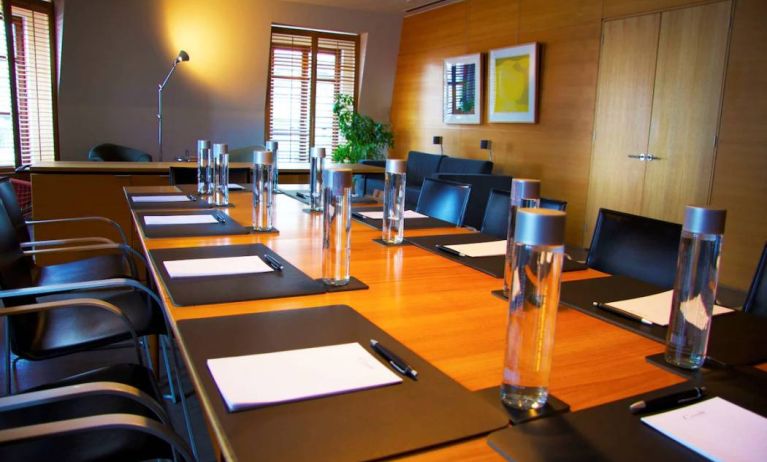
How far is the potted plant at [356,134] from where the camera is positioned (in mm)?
8125

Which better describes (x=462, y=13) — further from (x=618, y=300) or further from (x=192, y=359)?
(x=192, y=359)

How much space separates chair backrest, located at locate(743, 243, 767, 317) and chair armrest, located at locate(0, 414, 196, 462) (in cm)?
143

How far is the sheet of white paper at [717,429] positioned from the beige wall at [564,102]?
3.95 m

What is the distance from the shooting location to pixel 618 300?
139 cm

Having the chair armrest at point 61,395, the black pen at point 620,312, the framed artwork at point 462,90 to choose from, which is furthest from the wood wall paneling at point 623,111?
the chair armrest at point 61,395

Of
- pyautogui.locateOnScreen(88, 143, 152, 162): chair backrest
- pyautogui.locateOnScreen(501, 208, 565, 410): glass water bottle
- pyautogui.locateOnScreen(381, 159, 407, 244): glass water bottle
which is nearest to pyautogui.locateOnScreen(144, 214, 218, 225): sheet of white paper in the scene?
pyautogui.locateOnScreen(381, 159, 407, 244): glass water bottle

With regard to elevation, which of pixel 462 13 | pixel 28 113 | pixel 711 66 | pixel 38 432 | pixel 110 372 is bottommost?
pixel 110 372

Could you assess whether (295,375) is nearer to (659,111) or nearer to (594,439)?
(594,439)

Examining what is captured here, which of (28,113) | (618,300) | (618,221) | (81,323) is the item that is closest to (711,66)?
(618,221)

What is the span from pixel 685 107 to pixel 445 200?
2.85 metres

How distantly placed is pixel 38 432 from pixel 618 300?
122 centimetres

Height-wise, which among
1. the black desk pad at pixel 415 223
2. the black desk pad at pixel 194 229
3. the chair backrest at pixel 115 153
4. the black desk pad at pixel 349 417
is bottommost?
the black desk pad at pixel 349 417

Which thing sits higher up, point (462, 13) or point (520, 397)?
point (462, 13)

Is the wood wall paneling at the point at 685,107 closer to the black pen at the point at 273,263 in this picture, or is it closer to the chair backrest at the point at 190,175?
the chair backrest at the point at 190,175
